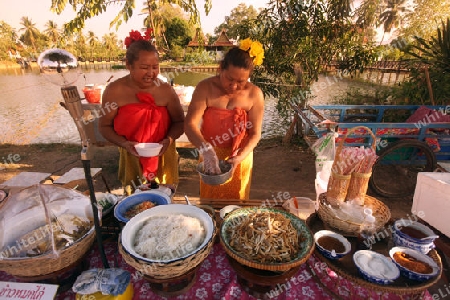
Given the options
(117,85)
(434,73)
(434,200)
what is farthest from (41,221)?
(434,73)

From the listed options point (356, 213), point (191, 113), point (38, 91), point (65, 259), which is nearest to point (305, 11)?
point (191, 113)

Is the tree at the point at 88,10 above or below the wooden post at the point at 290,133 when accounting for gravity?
above

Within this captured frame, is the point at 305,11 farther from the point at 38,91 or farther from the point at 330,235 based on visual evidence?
the point at 38,91

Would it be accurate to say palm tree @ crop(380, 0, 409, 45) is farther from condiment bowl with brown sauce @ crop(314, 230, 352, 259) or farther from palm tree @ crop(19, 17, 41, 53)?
palm tree @ crop(19, 17, 41, 53)

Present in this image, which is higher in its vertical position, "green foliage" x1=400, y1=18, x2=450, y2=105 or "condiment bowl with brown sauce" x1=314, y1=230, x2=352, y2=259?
"green foliage" x1=400, y1=18, x2=450, y2=105

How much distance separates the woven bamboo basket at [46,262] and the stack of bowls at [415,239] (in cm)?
170

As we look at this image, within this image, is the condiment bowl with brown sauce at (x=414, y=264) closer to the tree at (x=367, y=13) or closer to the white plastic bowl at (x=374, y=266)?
the white plastic bowl at (x=374, y=266)

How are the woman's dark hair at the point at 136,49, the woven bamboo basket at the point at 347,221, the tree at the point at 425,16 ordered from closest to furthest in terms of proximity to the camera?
the woven bamboo basket at the point at 347,221
the woman's dark hair at the point at 136,49
the tree at the point at 425,16

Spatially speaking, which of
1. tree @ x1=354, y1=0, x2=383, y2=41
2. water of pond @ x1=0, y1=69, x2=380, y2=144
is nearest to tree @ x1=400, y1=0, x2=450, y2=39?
water of pond @ x1=0, y1=69, x2=380, y2=144

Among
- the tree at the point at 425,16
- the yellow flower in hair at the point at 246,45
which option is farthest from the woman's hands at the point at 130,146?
the tree at the point at 425,16

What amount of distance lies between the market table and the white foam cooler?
0.65 meters

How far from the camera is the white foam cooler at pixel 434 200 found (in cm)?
165

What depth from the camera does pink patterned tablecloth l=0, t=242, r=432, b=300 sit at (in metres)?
1.27

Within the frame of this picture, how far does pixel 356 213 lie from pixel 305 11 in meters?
4.87
